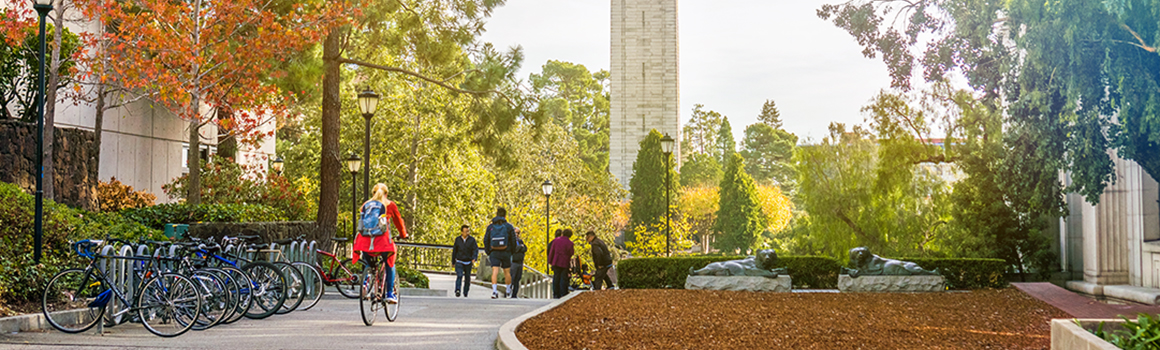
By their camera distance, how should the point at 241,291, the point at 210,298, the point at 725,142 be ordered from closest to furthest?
the point at 210,298
the point at 241,291
the point at 725,142

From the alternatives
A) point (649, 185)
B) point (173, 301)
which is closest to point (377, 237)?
point (173, 301)

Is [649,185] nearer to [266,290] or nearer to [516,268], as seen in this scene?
[516,268]

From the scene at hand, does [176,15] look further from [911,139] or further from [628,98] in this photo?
[628,98]

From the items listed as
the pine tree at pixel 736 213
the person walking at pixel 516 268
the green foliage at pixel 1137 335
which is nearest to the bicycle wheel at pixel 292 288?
the person walking at pixel 516 268

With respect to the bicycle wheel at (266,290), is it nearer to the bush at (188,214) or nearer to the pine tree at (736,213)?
the bush at (188,214)

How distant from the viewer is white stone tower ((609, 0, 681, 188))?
2221 inches

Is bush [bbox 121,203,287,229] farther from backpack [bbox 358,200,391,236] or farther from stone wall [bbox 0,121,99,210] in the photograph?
backpack [bbox 358,200,391,236]

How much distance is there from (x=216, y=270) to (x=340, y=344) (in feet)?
5.46

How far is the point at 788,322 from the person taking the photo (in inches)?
389

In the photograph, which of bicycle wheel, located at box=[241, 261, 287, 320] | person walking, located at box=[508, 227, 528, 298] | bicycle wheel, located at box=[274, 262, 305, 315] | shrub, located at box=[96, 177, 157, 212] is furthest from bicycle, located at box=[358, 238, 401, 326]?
shrub, located at box=[96, 177, 157, 212]

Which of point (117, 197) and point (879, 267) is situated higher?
point (117, 197)

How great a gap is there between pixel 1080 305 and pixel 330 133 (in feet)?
44.3

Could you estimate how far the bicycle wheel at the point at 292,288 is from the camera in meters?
10.2

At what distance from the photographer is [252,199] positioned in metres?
21.4
